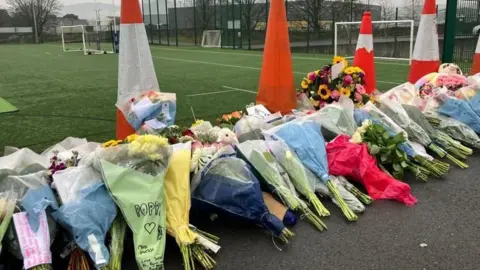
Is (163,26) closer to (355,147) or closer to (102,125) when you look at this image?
(102,125)

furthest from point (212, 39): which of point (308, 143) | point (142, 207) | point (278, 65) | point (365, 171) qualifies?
point (142, 207)

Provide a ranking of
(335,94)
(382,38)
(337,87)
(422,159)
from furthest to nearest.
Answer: (382,38) → (337,87) → (335,94) → (422,159)

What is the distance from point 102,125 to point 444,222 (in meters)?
4.03

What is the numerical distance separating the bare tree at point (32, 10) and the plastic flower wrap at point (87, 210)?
2163 inches

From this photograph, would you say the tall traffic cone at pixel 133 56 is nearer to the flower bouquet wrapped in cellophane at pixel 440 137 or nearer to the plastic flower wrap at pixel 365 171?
the plastic flower wrap at pixel 365 171

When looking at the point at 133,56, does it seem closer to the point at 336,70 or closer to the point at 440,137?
the point at 336,70

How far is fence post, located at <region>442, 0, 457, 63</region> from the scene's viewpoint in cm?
691

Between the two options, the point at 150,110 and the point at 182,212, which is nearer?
the point at 182,212

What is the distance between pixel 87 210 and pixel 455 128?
11.5 ft

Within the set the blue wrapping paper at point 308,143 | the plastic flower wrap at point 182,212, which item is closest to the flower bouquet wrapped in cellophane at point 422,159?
the blue wrapping paper at point 308,143

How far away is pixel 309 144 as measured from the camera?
339cm

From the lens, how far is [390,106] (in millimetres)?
4199

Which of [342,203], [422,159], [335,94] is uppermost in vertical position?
[335,94]

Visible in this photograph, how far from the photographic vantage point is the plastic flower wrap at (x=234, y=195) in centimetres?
269
